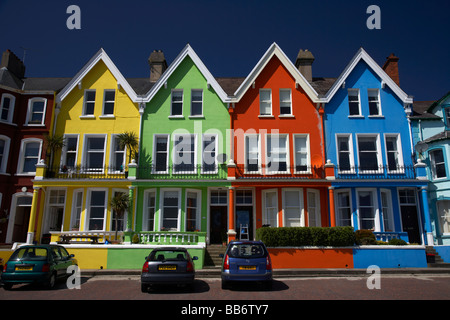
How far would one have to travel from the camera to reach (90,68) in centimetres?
2202

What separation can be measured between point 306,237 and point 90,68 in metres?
16.8

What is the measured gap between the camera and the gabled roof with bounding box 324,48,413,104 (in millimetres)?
21125

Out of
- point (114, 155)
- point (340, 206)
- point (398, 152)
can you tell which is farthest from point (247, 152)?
point (398, 152)

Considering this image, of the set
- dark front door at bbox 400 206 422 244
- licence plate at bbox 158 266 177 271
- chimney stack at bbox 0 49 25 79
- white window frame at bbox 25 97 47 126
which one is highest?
chimney stack at bbox 0 49 25 79

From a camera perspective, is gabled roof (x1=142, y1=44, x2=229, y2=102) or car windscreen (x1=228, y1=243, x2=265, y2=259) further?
gabled roof (x1=142, y1=44, x2=229, y2=102)

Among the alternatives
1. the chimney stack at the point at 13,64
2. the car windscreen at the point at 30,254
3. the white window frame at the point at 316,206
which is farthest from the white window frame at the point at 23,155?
the white window frame at the point at 316,206

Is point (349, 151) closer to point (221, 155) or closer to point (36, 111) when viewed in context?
point (221, 155)

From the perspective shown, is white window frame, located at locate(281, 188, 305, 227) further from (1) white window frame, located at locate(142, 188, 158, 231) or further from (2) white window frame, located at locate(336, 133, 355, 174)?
(1) white window frame, located at locate(142, 188, 158, 231)

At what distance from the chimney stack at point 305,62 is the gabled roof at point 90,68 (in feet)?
38.1

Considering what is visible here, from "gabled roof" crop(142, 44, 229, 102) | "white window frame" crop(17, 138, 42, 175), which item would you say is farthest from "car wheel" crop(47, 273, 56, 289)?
"gabled roof" crop(142, 44, 229, 102)

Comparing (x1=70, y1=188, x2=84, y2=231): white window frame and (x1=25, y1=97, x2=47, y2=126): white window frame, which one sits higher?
(x1=25, y1=97, x2=47, y2=126): white window frame

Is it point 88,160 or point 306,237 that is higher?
point 88,160

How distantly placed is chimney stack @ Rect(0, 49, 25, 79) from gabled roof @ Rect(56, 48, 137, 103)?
4905 millimetres
